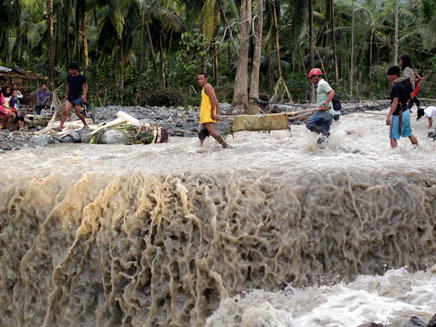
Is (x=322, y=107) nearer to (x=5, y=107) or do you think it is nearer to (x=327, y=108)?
(x=327, y=108)

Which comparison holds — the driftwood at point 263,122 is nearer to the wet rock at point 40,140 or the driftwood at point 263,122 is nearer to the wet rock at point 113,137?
the wet rock at point 113,137

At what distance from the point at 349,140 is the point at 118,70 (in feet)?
58.6

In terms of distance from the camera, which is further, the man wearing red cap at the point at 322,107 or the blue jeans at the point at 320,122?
the blue jeans at the point at 320,122

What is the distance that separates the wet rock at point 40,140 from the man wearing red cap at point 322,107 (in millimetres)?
4985

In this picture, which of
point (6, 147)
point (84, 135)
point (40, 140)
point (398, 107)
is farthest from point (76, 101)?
point (398, 107)

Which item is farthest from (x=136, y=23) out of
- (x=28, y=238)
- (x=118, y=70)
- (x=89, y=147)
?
(x=28, y=238)

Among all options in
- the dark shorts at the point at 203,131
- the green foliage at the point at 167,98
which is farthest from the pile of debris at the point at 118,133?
the green foliage at the point at 167,98

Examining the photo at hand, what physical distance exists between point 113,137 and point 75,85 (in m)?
1.29

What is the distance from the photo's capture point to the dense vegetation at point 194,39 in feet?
66.9

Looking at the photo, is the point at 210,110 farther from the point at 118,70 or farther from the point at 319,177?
the point at 118,70

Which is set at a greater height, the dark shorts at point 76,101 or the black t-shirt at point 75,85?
the black t-shirt at point 75,85

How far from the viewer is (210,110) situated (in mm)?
7641

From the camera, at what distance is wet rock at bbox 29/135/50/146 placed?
9.03 meters

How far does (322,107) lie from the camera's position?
744cm
